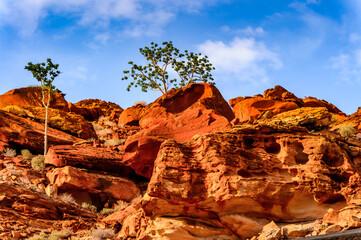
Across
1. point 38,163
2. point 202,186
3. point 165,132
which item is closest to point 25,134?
point 38,163

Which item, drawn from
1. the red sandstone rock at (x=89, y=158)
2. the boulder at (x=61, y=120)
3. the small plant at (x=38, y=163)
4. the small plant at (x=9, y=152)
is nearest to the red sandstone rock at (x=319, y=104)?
the boulder at (x=61, y=120)

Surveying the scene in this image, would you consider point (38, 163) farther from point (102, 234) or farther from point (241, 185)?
point (241, 185)

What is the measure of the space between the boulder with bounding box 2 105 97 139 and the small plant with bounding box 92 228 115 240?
1695 cm

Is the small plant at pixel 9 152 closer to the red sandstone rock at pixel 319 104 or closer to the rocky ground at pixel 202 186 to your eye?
the rocky ground at pixel 202 186

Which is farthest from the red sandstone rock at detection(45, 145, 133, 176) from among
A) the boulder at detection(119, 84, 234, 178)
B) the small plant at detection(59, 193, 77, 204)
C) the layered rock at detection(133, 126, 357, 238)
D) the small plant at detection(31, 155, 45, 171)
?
the layered rock at detection(133, 126, 357, 238)

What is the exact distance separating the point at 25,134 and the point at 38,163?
463cm

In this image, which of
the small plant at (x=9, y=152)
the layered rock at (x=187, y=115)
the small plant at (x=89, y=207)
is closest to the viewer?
the layered rock at (x=187, y=115)

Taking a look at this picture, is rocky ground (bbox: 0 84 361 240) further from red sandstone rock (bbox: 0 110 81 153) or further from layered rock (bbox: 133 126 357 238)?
red sandstone rock (bbox: 0 110 81 153)

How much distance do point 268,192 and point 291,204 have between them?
81 centimetres

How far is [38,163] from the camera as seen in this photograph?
24656 millimetres

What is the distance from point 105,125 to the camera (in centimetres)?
3841

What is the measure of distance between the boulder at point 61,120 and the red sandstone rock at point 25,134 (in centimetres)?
129

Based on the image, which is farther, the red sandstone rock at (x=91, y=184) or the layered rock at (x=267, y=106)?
the layered rock at (x=267, y=106)

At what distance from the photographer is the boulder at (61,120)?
32184 mm
